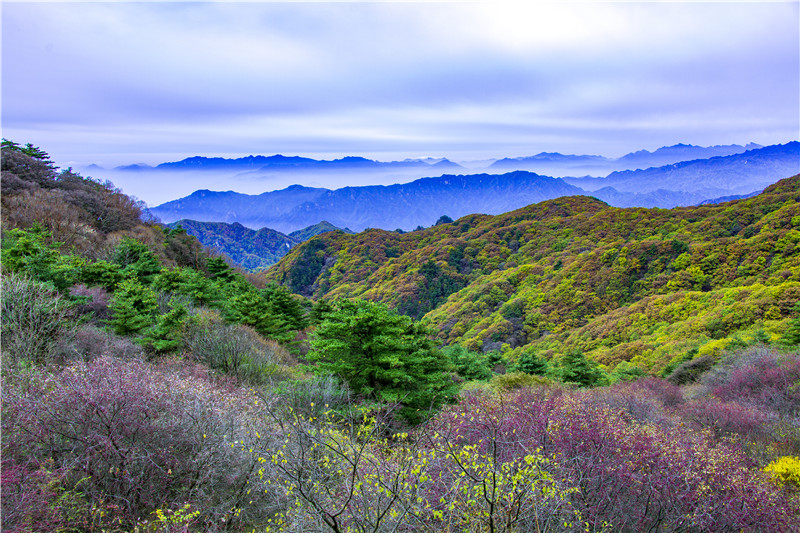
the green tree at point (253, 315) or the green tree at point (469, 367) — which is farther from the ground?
the green tree at point (253, 315)

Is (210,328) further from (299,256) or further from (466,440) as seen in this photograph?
(299,256)

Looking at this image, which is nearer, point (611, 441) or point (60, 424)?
point (60, 424)

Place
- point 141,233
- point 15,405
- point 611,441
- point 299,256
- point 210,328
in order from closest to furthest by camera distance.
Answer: point 15,405
point 611,441
point 210,328
point 141,233
point 299,256

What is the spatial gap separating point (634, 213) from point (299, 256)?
251 ft

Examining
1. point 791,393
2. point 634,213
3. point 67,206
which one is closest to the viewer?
point 791,393

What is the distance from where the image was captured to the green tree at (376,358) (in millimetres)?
13273

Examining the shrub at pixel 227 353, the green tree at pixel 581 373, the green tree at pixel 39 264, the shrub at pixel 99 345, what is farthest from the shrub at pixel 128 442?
the green tree at pixel 581 373

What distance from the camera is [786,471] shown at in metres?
8.62

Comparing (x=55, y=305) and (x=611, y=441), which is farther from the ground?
(x=55, y=305)

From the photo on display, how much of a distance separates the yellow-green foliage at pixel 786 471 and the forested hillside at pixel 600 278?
609 inches

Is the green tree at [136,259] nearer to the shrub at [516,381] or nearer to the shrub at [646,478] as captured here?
the shrub at [516,381]

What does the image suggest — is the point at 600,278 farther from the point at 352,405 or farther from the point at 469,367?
the point at 352,405

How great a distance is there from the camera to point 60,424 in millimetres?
6539

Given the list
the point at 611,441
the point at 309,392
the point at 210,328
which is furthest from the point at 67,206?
the point at 611,441
